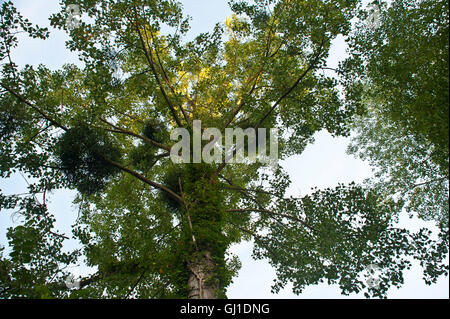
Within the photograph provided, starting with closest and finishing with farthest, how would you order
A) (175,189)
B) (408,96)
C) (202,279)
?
(202,279) < (408,96) < (175,189)

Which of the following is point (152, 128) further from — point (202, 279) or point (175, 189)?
point (202, 279)

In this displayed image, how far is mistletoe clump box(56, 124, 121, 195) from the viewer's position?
6.07 meters

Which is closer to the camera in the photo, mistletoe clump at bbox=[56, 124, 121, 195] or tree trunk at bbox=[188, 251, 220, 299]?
tree trunk at bbox=[188, 251, 220, 299]

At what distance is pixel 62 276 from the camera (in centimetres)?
496

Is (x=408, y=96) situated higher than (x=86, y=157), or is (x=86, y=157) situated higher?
(x=408, y=96)

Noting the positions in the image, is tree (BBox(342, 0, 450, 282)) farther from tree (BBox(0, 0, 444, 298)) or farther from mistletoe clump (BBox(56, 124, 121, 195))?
mistletoe clump (BBox(56, 124, 121, 195))

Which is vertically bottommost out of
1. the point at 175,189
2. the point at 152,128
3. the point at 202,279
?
the point at 202,279

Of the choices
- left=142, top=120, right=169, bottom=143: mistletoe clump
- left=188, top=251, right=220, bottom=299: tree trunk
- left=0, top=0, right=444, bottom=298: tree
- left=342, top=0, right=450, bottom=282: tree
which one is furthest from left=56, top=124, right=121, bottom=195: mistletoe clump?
left=342, top=0, right=450, bottom=282: tree

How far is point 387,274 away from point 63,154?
7.18 metres

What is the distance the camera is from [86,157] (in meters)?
6.26

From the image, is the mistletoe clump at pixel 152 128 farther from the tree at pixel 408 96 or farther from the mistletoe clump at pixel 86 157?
the tree at pixel 408 96

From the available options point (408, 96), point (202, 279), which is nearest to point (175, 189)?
point (202, 279)

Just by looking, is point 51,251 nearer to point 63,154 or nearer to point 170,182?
point 63,154

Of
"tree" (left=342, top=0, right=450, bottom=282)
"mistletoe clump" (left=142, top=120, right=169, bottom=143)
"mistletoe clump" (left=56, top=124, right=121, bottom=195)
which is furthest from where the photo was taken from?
"mistletoe clump" (left=142, top=120, right=169, bottom=143)
